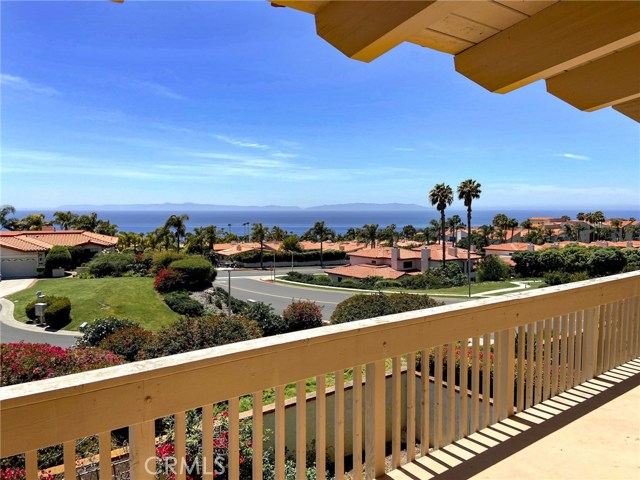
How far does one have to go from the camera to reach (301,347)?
1.65 meters

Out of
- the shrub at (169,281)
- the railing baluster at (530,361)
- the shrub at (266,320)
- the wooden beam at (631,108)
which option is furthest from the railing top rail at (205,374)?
the shrub at (169,281)

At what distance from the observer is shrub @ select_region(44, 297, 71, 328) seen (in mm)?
26419

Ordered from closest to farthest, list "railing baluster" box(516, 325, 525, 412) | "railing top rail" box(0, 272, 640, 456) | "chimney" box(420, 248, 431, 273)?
1. "railing top rail" box(0, 272, 640, 456)
2. "railing baluster" box(516, 325, 525, 412)
3. "chimney" box(420, 248, 431, 273)

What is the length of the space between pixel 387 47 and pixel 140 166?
85.5m

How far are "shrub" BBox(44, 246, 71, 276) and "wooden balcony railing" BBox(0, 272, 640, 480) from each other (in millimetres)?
49948

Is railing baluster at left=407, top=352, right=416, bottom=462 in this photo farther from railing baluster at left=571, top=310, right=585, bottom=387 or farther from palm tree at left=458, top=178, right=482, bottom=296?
palm tree at left=458, top=178, right=482, bottom=296

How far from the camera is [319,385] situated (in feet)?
5.70

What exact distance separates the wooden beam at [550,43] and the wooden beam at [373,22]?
1.83 ft

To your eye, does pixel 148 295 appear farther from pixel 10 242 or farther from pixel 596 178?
pixel 596 178

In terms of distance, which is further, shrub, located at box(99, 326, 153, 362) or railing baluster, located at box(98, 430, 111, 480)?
shrub, located at box(99, 326, 153, 362)

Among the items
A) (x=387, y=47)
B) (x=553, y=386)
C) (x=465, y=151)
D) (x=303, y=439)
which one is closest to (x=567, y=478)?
(x=553, y=386)

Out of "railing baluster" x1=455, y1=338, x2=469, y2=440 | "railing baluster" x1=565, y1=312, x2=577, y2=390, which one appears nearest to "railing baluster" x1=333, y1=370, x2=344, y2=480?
"railing baluster" x1=455, y1=338, x2=469, y2=440

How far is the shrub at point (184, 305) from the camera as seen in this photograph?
97.4 ft

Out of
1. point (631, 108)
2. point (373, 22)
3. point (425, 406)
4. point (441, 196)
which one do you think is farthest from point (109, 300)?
point (441, 196)
